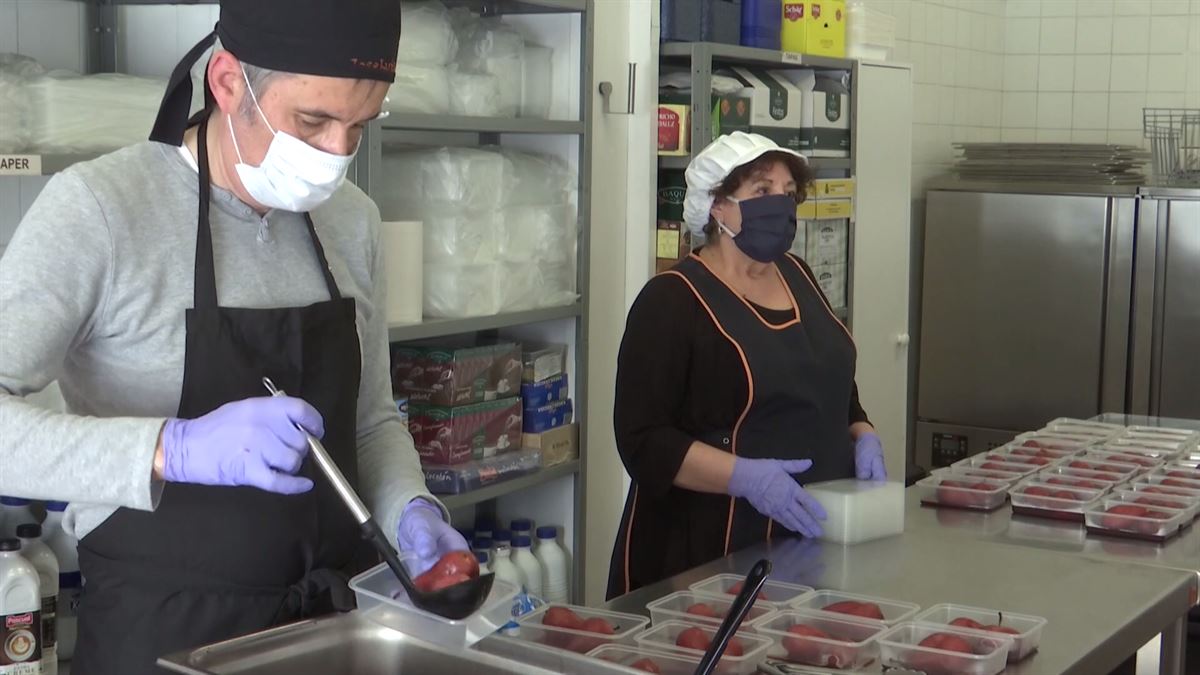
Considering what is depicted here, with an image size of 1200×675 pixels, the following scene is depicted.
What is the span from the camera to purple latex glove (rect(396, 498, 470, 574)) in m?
1.91

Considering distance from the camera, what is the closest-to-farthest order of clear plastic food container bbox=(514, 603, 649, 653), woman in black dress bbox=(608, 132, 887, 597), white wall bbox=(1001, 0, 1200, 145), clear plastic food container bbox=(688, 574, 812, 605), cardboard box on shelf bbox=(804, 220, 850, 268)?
clear plastic food container bbox=(514, 603, 649, 653)
clear plastic food container bbox=(688, 574, 812, 605)
woman in black dress bbox=(608, 132, 887, 597)
cardboard box on shelf bbox=(804, 220, 850, 268)
white wall bbox=(1001, 0, 1200, 145)

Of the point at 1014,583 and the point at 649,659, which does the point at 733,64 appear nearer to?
the point at 1014,583

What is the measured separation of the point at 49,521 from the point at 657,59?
2078mm

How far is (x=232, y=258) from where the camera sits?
190cm

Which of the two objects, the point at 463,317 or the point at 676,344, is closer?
the point at 676,344

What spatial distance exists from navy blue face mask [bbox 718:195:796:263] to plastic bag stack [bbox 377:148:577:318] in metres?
0.58

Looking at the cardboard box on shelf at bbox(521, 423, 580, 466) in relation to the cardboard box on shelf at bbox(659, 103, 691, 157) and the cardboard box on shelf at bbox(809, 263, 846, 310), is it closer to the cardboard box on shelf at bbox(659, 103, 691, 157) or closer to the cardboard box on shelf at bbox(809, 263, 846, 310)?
the cardboard box on shelf at bbox(659, 103, 691, 157)

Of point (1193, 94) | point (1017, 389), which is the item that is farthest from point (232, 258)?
point (1193, 94)

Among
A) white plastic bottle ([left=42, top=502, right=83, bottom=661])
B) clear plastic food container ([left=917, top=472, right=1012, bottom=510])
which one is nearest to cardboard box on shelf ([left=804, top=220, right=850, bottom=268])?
clear plastic food container ([left=917, top=472, right=1012, bottom=510])

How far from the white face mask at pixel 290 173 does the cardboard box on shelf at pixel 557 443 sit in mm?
1743

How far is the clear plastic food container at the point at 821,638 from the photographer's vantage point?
1951 millimetres

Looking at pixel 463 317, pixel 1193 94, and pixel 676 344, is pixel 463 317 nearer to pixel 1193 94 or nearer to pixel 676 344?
pixel 676 344

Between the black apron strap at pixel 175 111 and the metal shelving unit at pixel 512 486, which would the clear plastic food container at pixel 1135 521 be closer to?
the metal shelving unit at pixel 512 486

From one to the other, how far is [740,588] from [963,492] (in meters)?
0.90
